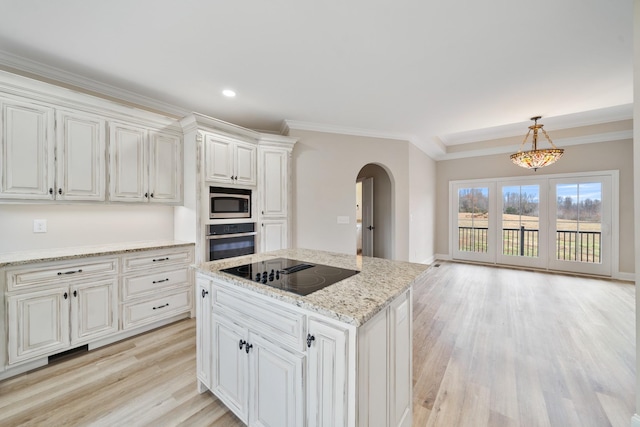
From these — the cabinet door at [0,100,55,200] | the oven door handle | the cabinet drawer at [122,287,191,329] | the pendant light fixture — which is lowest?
the cabinet drawer at [122,287,191,329]

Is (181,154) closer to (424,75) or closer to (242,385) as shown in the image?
(242,385)

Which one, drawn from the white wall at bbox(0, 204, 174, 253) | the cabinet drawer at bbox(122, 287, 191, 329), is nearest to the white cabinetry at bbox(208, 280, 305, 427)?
the cabinet drawer at bbox(122, 287, 191, 329)

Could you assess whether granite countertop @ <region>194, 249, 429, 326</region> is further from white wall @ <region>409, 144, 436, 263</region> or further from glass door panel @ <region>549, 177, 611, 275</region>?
glass door panel @ <region>549, 177, 611, 275</region>

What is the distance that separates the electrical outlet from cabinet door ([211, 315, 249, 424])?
6.88 ft

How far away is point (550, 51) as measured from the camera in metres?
2.09

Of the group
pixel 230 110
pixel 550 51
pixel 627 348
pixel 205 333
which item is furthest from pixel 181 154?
pixel 627 348

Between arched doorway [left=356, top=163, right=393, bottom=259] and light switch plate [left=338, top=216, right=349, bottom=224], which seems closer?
light switch plate [left=338, top=216, right=349, bottom=224]

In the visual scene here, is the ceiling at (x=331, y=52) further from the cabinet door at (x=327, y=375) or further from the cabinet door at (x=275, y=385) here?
the cabinet door at (x=275, y=385)

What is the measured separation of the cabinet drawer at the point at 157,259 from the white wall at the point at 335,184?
4.82 ft

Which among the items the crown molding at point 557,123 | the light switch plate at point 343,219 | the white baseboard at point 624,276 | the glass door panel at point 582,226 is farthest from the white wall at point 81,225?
the white baseboard at point 624,276

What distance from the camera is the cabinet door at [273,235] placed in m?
3.38

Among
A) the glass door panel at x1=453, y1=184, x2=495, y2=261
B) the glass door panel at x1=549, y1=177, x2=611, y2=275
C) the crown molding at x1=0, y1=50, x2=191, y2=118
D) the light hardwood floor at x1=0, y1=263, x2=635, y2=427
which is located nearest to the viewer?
the light hardwood floor at x1=0, y1=263, x2=635, y2=427

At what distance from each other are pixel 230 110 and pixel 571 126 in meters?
6.02

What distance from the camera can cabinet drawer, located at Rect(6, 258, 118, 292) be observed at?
74.6 inches
